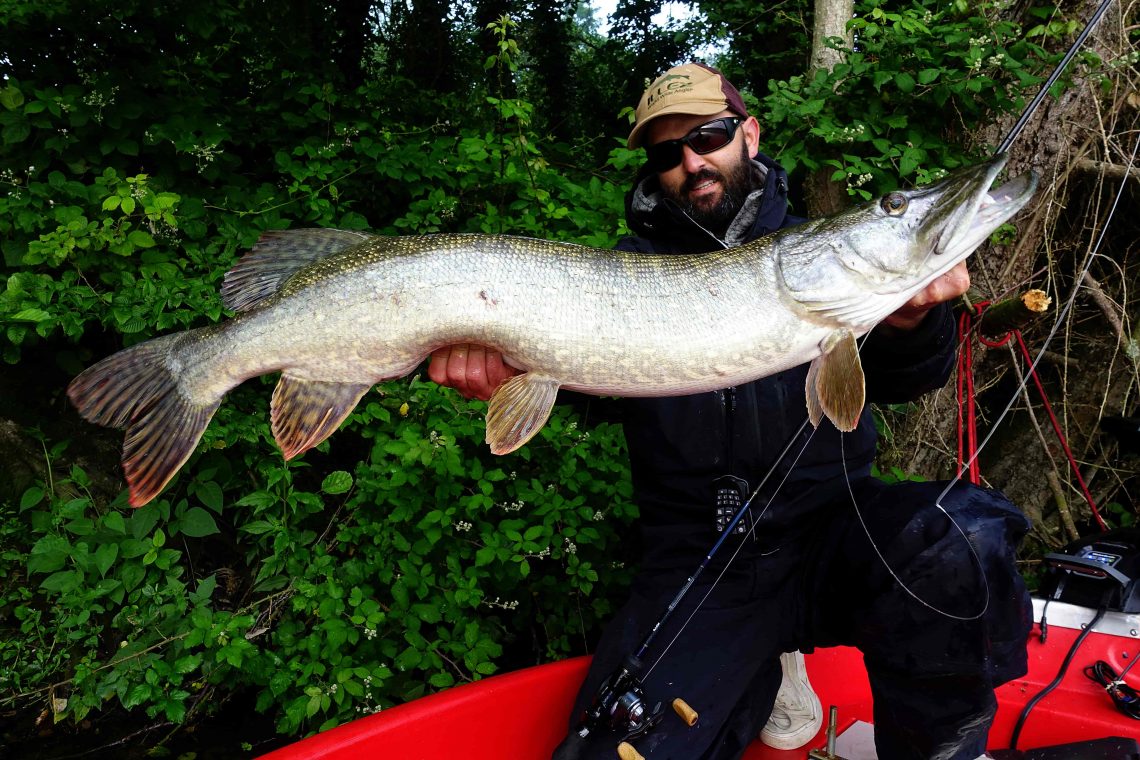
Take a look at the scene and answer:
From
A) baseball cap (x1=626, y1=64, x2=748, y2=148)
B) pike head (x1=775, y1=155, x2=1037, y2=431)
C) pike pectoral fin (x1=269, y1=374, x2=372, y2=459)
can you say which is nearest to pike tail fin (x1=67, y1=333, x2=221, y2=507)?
pike pectoral fin (x1=269, y1=374, x2=372, y2=459)

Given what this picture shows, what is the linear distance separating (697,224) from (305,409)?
1.32 m

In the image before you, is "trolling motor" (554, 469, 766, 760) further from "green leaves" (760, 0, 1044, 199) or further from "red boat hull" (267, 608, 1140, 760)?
"green leaves" (760, 0, 1044, 199)

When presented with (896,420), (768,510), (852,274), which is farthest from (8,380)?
(896,420)

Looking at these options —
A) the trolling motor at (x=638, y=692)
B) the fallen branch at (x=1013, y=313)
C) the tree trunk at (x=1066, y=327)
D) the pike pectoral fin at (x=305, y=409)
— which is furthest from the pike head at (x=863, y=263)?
the tree trunk at (x=1066, y=327)

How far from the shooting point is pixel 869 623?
1.84m

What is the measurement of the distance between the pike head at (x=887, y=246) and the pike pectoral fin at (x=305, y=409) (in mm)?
1157

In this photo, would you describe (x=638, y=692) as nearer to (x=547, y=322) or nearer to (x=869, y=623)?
(x=869, y=623)

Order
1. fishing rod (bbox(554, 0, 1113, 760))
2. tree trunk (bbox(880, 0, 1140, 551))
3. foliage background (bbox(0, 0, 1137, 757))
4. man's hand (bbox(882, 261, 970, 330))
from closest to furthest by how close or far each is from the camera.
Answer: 1. man's hand (bbox(882, 261, 970, 330))
2. fishing rod (bbox(554, 0, 1113, 760))
3. foliage background (bbox(0, 0, 1137, 757))
4. tree trunk (bbox(880, 0, 1140, 551))

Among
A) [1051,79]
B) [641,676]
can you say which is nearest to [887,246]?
[1051,79]

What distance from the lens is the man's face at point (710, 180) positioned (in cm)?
245

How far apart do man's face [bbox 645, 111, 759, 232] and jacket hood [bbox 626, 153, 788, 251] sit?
40mm

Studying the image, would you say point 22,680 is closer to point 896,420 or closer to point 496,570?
point 496,570

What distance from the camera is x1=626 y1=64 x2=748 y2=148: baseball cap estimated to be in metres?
2.42

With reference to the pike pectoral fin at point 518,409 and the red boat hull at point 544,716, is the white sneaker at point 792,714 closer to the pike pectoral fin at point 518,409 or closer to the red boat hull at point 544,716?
the red boat hull at point 544,716
